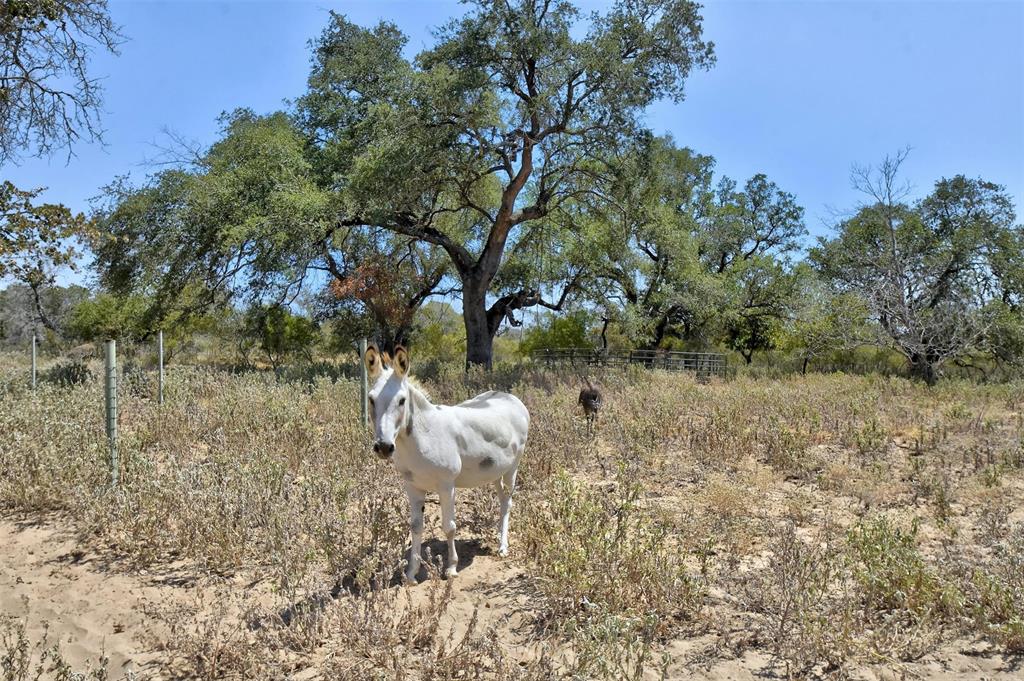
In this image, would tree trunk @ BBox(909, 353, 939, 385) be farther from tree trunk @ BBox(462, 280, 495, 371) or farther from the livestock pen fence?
tree trunk @ BBox(462, 280, 495, 371)

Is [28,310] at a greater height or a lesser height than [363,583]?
greater

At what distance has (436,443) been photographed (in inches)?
201

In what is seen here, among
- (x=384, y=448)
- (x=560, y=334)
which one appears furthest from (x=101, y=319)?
(x=384, y=448)

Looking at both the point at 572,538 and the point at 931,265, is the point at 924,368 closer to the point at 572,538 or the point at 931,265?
the point at 931,265

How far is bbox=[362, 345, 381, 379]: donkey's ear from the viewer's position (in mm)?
4758

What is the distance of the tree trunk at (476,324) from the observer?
21.0 meters

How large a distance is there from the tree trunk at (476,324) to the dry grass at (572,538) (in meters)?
10.6

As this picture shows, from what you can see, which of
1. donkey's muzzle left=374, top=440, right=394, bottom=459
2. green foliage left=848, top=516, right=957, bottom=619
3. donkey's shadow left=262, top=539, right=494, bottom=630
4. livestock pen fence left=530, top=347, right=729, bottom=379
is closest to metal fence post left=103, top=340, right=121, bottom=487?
donkey's shadow left=262, top=539, right=494, bottom=630

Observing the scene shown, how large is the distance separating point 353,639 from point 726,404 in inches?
371

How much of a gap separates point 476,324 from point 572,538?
16133 millimetres

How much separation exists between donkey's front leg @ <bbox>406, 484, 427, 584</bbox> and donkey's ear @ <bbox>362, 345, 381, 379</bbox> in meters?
1.01

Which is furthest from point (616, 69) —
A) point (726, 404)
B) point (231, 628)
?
point (231, 628)

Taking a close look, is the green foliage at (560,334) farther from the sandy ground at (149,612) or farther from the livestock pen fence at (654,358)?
the sandy ground at (149,612)

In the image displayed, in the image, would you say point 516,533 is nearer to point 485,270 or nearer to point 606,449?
point 606,449
